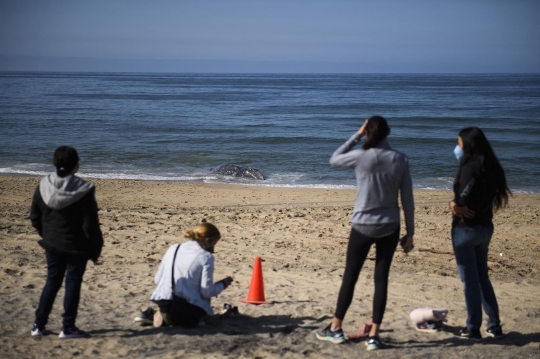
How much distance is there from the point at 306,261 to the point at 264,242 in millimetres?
1113

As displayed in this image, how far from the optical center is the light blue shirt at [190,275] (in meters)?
4.61

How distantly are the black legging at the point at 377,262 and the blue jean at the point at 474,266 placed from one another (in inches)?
23.9

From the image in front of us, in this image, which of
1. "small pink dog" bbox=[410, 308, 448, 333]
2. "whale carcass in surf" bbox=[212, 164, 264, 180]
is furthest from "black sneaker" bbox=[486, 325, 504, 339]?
"whale carcass in surf" bbox=[212, 164, 264, 180]

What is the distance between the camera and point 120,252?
7.71m

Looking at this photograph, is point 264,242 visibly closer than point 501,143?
Yes

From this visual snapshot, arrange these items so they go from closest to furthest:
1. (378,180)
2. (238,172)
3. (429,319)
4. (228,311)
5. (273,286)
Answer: (378,180) → (429,319) → (228,311) → (273,286) → (238,172)

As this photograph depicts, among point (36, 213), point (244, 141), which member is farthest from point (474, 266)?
point (244, 141)

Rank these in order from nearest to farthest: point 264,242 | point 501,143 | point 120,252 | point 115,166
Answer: point 120,252 < point 264,242 < point 115,166 < point 501,143

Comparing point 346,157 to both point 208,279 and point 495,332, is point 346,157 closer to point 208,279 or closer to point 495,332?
point 208,279

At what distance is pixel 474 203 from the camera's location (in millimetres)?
4277

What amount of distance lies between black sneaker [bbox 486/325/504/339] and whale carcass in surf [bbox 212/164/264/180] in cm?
1341

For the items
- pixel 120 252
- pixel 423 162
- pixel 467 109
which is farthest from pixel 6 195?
pixel 467 109

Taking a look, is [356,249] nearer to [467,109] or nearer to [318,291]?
[318,291]

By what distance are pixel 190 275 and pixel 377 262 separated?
1529mm
